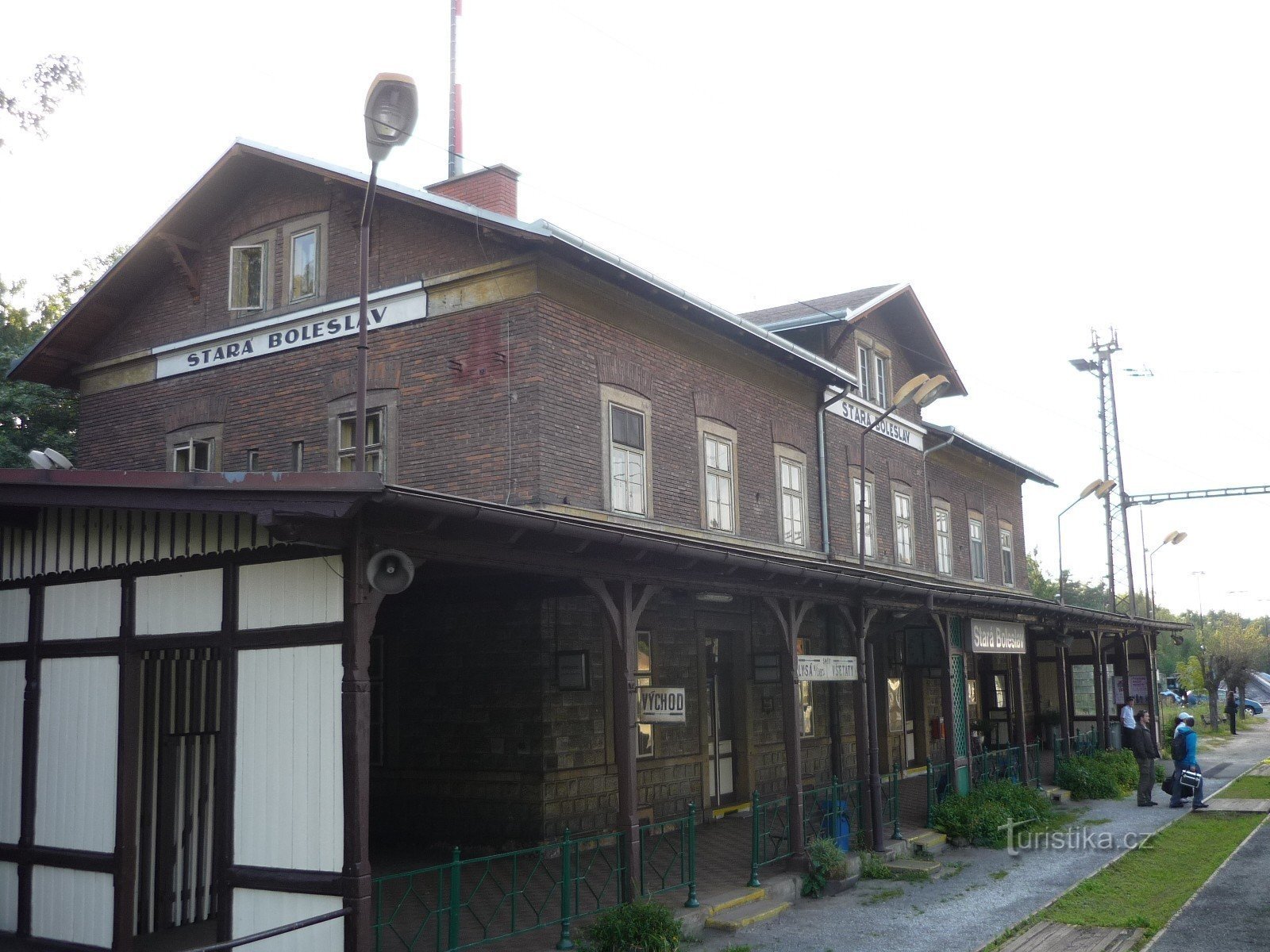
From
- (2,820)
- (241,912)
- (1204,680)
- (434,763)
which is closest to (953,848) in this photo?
(434,763)

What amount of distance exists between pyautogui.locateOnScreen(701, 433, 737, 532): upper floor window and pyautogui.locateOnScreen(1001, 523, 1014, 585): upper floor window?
45.5ft

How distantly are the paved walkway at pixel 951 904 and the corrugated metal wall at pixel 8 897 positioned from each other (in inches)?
224

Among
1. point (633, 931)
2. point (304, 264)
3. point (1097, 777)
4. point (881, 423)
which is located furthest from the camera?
point (881, 423)

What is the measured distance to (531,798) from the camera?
1234 cm

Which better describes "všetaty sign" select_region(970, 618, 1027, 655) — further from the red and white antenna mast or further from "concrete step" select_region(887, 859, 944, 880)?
the red and white antenna mast

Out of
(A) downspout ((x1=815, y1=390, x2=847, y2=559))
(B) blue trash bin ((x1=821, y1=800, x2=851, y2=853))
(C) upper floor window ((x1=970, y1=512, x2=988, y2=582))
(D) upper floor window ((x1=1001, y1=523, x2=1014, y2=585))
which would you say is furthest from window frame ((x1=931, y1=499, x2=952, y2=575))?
(B) blue trash bin ((x1=821, y1=800, x2=851, y2=853))

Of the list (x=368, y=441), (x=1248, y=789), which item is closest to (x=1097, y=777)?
(x=1248, y=789)

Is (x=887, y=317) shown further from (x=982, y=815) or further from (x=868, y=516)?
(x=982, y=815)

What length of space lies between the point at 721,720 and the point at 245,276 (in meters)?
9.33

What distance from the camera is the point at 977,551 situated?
26609 mm

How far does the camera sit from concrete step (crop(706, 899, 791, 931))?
10164mm

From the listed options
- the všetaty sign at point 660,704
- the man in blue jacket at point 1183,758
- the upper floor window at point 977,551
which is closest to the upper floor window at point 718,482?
the všetaty sign at point 660,704

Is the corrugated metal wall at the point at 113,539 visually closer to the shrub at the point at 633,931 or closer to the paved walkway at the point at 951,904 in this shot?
the shrub at the point at 633,931

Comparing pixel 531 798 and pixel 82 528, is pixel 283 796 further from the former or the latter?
pixel 531 798
